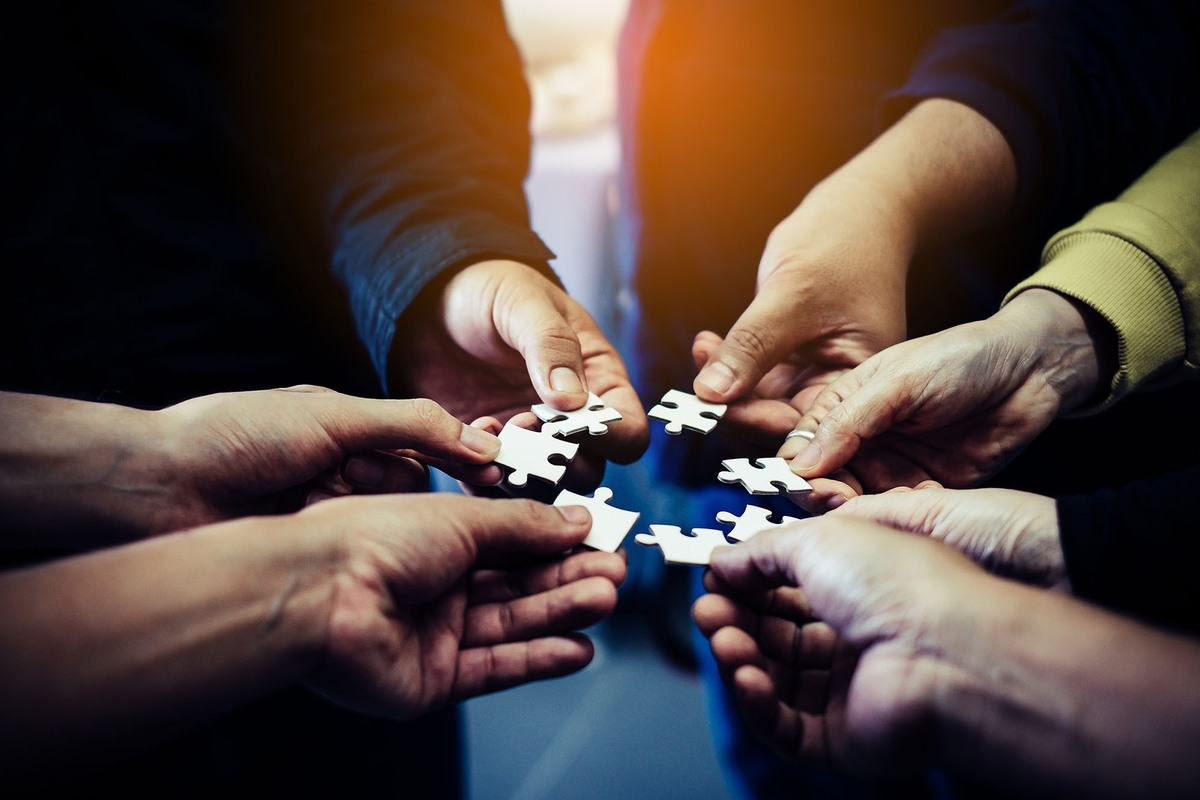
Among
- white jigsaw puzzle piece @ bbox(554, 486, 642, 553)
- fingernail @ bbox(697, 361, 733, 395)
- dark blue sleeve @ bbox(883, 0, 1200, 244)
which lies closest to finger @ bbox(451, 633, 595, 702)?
white jigsaw puzzle piece @ bbox(554, 486, 642, 553)

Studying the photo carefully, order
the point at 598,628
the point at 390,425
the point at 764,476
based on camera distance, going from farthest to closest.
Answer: the point at 598,628, the point at 764,476, the point at 390,425

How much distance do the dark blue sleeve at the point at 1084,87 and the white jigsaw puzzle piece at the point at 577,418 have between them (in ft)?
5.89

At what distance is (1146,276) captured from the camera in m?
1.73

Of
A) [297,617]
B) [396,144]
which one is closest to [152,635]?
[297,617]

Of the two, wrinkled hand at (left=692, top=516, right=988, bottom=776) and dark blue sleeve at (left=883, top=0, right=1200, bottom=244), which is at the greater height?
dark blue sleeve at (left=883, top=0, right=1200, bottom=244)

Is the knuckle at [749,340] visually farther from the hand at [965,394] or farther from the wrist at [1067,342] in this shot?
the wrist at [1067,342]

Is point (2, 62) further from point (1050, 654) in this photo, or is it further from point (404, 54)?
point (1050, 654)

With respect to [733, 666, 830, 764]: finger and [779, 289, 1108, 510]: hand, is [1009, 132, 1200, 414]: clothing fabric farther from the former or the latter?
[733, 666, 830, 764]: finger

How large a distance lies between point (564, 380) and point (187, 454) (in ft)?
3.28

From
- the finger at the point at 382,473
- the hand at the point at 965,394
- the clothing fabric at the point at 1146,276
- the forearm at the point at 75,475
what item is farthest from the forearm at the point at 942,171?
the forearm at the point at 75,475

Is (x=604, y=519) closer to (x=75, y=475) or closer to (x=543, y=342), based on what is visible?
(x=543, y=342)

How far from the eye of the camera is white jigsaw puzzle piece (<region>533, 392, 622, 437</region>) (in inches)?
66.9

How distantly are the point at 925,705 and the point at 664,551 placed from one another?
0.62m

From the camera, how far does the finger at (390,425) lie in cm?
148
